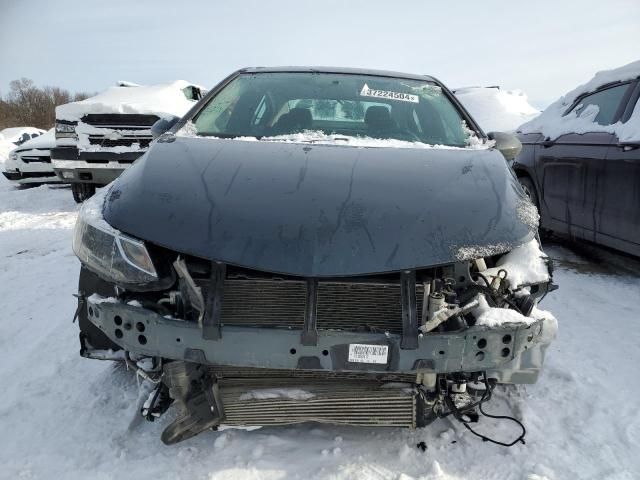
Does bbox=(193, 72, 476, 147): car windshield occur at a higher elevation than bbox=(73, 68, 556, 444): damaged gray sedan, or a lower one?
higher

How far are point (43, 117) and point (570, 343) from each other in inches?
2129

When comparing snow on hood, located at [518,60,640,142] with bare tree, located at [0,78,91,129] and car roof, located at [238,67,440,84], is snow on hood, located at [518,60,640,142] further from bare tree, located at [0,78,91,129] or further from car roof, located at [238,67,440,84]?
bare tree, located at [0,78,91,129]

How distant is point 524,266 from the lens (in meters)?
2.08

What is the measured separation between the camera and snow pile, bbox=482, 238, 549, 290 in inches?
80.3

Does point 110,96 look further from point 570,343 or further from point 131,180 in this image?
point 570,343

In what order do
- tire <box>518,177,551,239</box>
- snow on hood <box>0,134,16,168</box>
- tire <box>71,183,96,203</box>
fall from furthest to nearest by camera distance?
1. snow on hood <box>0,134,16,168</box>
2. tire <box>71,183,96,203</box>
3. tire <box>518,177,551,239</box>

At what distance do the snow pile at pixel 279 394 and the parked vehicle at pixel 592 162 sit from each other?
120 inches

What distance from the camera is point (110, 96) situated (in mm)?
8117

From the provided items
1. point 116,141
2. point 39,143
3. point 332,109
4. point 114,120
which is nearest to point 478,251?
point 332,109

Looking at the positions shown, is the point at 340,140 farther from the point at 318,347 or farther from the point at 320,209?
the point at 318,347

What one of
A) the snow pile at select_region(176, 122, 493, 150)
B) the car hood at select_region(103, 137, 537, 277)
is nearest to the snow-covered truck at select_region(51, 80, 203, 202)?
the snow pile at select_region(176, 122, 493, 150)

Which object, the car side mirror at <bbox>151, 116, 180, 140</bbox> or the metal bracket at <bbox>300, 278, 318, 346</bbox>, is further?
the car side mirror at <bbox>151, 116, 180, 140</bbox>

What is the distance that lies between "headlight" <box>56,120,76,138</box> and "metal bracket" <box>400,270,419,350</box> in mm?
6703

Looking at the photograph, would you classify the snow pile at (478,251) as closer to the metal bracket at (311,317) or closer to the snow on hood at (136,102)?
the metal bracket at (311,317)
